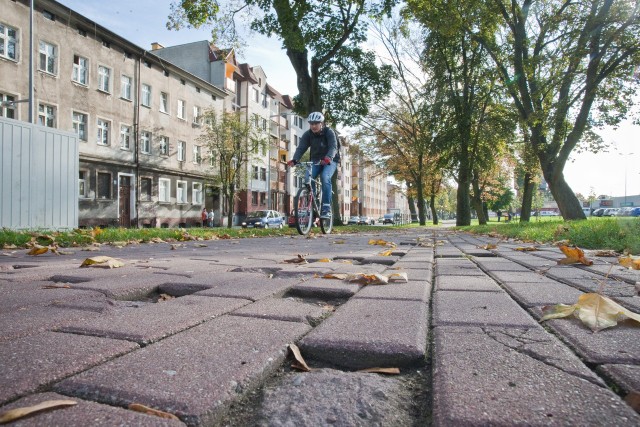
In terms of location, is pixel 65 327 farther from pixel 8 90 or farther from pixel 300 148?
pixel 8 90

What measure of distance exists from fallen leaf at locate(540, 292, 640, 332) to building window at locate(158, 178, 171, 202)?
1233 inches

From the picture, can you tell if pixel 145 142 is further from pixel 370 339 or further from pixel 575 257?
pixel 370 339

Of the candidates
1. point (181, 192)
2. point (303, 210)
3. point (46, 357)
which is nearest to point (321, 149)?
point (303, 210)

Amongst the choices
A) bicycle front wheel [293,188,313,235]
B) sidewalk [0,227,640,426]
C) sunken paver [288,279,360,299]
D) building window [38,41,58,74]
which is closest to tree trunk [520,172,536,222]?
bicycle front wheel [293,188,313,235]

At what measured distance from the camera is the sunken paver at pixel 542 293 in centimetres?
209

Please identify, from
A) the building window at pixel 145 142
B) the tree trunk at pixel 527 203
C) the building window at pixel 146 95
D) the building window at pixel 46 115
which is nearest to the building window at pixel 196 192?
the building window at pixel 145 142

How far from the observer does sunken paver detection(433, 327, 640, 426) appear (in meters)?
0.89

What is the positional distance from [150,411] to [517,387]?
844 mm

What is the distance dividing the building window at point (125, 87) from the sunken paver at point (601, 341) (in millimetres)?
29913

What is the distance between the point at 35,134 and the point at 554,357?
12.2 m

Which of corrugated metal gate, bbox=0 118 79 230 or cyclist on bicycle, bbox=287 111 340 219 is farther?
corrugated metal gate, bbox=0 118 79 230

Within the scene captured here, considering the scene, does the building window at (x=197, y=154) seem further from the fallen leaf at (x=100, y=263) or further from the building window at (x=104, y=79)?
the fallen leaf at (x=100, y=263)

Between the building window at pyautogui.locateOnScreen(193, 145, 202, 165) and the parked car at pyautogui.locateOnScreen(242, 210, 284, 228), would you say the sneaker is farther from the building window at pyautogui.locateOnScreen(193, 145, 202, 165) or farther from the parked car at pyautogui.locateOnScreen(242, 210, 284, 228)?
the building window at pyautogui.locateOnScreen(193, 145, 202, 165)

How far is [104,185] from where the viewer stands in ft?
85.1
